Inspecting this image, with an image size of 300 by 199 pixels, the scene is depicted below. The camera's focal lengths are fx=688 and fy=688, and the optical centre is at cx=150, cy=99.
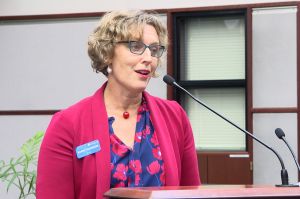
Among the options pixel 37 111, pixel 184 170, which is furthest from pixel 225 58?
pixel 184 170

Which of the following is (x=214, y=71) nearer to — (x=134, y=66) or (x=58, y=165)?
(x=134, y=66)

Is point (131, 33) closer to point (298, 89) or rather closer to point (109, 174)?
point (109, 174)

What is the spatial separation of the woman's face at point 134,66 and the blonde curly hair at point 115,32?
0.07ft

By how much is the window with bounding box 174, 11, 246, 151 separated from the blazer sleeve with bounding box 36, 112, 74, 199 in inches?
180

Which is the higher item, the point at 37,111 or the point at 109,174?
the point at 37,111

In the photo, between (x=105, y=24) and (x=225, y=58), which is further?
(x=225, y=58)

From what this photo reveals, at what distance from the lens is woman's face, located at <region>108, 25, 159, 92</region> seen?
2.47 m

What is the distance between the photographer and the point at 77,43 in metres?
7.32

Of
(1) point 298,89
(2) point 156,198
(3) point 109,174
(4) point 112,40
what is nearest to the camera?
(2) point 156,198

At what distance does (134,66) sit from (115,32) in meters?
0.17

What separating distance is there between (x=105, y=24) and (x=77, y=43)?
15.6 ft

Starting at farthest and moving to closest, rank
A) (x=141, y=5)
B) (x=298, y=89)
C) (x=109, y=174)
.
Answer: (x=141, y=5) < (x=298, y=89) < (x=109, y=174)

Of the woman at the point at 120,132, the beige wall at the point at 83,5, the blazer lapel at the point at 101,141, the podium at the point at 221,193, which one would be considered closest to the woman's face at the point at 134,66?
the woman at the point at 120,132

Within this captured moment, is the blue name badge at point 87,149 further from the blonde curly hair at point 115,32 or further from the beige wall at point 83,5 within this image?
the beige wall at point 83,5
